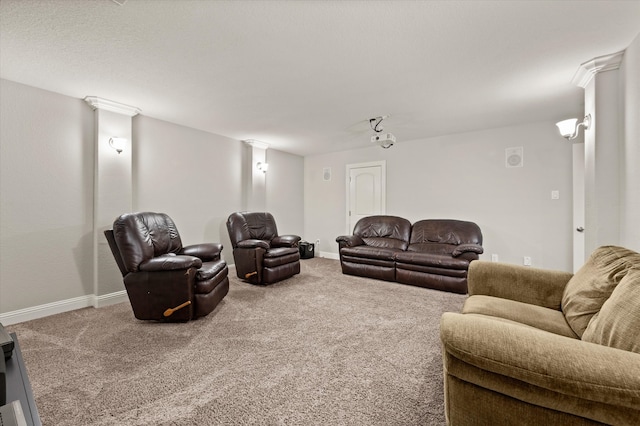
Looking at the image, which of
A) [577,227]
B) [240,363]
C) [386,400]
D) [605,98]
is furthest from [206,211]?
[577,227]

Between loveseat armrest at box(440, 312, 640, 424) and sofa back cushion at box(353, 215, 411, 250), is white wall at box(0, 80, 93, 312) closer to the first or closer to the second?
loveseat armrest at box(440, 312, 640, 424)

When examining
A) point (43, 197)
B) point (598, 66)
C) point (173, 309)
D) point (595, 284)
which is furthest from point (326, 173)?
point (595, 284)

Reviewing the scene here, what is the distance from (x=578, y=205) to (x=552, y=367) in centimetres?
401

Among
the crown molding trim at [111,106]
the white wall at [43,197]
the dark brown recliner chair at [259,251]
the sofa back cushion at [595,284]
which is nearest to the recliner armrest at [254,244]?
the dark brown recliner chair at [259,251]

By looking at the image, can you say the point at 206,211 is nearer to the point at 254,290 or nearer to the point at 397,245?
the point at 254,290

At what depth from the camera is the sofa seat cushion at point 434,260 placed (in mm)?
3678

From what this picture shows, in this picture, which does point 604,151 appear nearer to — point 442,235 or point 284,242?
point 442,235

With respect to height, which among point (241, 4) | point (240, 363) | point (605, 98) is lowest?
point (240, 363)

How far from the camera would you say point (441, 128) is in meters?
4.45

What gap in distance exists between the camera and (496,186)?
4.43 meters

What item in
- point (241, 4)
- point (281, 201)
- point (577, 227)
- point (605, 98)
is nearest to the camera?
point (241, 4)

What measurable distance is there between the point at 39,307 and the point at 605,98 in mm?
5934

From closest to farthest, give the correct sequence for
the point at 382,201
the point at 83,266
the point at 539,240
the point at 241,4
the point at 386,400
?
the point at 386,400
the point at 241,4
the point at 83,266
the point at 539,240
the point at 382,201

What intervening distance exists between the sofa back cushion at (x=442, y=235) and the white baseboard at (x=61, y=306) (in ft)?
14.1
